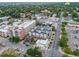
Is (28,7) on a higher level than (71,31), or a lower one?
higher

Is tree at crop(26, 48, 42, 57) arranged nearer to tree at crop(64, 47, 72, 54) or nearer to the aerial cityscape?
the aerial cityscape

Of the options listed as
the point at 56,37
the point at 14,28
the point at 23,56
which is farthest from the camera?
the point at 14,28

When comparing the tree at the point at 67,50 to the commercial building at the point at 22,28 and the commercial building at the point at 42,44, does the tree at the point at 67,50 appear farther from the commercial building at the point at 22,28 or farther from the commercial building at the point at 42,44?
the commercial building at the point at 22,28

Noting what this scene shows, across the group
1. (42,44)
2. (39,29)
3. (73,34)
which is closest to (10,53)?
(42,44)

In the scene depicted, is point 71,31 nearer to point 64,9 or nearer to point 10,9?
point 64,9

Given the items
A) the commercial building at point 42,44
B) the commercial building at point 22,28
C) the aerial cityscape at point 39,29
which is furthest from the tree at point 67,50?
the commercial building at point 22,28

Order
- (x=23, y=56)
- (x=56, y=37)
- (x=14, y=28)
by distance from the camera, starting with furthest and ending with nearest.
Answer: (x=14, y=28) < (x=56, y=37) < (x=23, y=56)

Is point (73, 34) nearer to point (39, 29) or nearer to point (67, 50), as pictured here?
point (67, 50)

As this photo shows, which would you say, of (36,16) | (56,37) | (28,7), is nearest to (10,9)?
(28,7)
